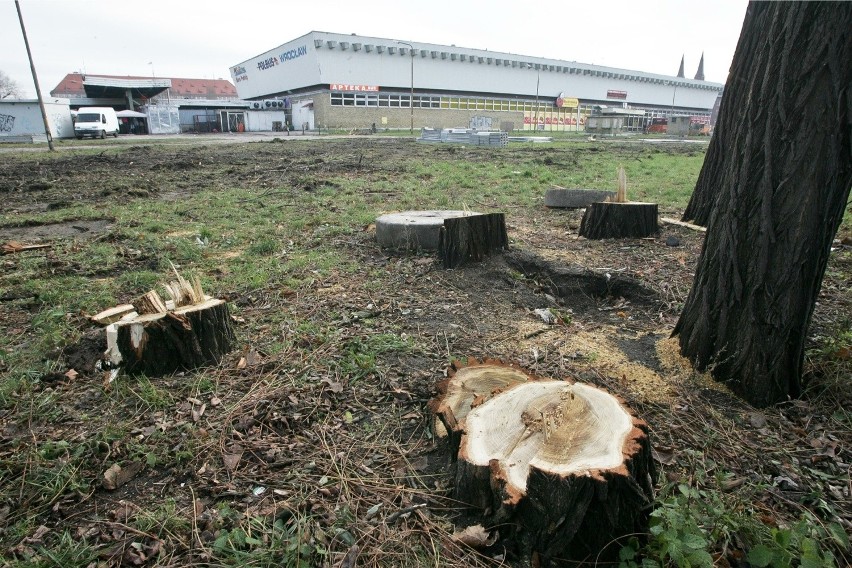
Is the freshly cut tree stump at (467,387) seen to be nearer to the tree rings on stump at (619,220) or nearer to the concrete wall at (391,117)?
the tree rings on stump at (619,220)

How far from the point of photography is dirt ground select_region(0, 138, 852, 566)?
6.61ft

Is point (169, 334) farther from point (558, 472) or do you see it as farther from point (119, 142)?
point (119, 142)

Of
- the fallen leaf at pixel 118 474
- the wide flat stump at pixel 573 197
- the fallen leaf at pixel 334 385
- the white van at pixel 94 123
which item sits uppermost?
the white van at pixel 94 123

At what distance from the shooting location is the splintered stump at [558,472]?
1.73 metres

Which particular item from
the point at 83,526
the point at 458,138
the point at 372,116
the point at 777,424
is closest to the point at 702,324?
the point at 777,424

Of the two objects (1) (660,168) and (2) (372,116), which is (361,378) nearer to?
(1) (660,168)

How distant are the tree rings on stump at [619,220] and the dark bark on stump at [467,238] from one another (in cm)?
178

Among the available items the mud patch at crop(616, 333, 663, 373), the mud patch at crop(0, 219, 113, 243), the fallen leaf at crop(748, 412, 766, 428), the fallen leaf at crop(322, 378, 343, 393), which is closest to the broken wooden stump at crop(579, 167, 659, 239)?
the mud patch at crop(616, 333, 663, 373)

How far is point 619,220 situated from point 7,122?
4386cm

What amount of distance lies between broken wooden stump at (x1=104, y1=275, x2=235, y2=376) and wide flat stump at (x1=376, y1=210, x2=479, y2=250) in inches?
106

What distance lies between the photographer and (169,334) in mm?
3080

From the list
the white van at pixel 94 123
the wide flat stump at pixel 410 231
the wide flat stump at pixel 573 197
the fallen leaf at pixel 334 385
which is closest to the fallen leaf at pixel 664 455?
the fallen leaf at pixel 334 385

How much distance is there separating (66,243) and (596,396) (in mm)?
6862

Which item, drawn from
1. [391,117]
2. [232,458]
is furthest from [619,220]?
[391,117]
